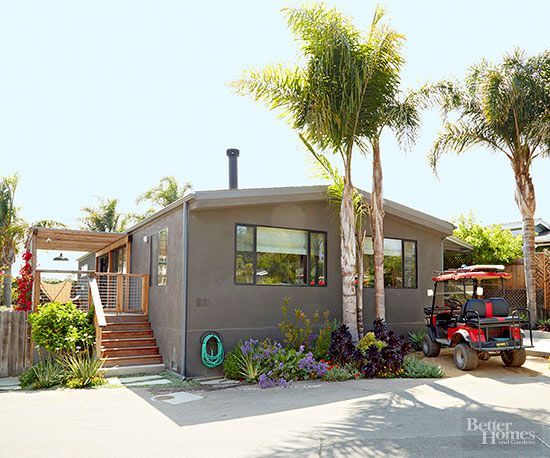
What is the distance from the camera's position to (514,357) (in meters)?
9.78

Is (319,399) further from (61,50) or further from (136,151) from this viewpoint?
(136,151)

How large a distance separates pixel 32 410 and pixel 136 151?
25392 millimetres

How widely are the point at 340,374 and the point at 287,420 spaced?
290cm

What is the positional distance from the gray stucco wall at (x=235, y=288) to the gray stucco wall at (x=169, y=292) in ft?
1.13

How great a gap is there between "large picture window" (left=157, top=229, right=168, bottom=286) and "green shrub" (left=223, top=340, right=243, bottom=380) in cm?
227

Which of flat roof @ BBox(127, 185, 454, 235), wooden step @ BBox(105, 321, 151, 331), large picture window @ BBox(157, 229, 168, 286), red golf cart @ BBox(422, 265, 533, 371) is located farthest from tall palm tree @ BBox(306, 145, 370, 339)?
wooden step @ BBox(105, 321, 151, 331)

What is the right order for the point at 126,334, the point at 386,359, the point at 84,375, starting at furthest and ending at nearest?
the point at 126,334, the point at 386,359, the point at 84,375

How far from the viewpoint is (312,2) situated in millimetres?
10148

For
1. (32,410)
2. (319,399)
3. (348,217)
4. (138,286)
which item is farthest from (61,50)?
(319,399)

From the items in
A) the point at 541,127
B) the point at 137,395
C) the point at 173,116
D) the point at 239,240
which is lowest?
the point at 137,395

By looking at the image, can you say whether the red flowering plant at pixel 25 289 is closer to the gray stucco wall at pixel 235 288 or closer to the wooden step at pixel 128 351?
the wooden step at pixel 128 351

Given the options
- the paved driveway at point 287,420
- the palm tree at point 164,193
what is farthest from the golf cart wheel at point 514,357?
the palm tree at point 164,193

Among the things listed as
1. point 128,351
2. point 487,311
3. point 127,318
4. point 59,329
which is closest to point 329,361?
point 487,311

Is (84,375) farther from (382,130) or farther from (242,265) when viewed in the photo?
(382,130)
